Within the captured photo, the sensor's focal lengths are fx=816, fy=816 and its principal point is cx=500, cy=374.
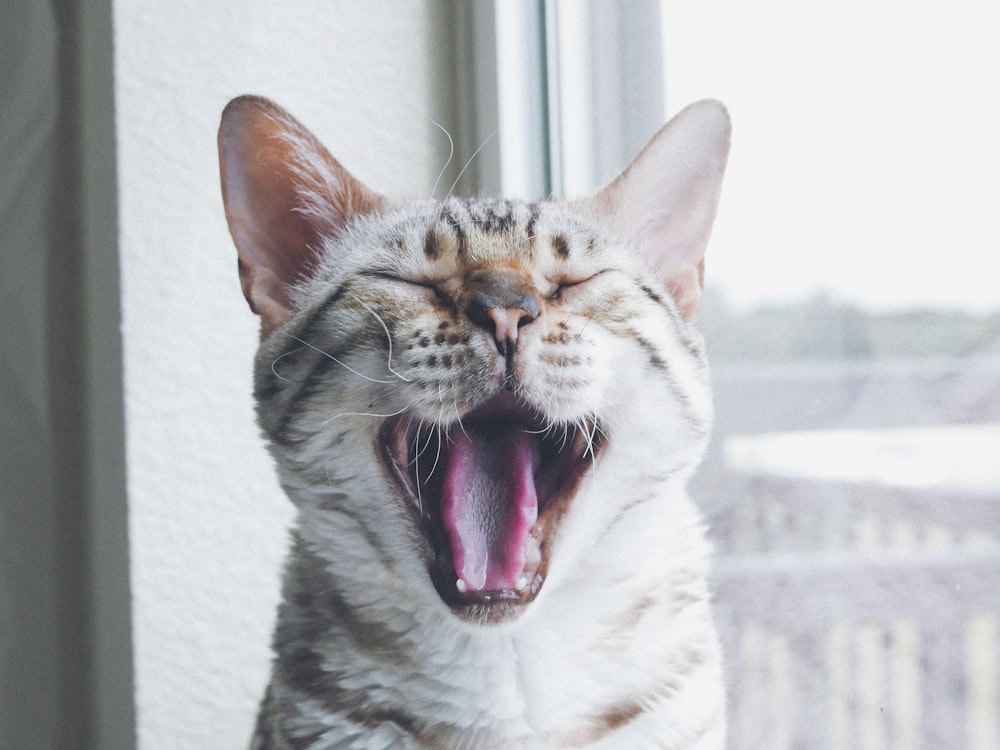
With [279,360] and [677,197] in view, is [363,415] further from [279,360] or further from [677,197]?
[677,197]

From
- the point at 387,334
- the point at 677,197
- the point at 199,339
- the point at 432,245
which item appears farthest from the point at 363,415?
the point at 199,339

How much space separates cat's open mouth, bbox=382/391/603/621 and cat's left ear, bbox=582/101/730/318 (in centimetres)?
22

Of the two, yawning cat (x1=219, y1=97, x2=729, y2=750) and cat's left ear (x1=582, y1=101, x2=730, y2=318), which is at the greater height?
cat's left ear (x1=582, y1=101, x2=730, y2=318)

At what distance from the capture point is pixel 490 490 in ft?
2.03

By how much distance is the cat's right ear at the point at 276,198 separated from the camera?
70 centimetres

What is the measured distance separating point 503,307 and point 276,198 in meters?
0.26

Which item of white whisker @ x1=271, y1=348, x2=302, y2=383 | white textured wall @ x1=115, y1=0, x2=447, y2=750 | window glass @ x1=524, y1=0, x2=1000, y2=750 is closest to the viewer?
window glass @ x1=524, y1=0, x2=1000, y2=750

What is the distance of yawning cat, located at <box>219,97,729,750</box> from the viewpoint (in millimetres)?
602

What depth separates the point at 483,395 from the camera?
590mm

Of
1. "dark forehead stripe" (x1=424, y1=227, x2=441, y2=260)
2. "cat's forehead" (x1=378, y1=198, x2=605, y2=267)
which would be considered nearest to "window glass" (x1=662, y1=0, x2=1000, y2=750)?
"cat's forehead" (x1=378, y1=198, x2=605, y2=267)

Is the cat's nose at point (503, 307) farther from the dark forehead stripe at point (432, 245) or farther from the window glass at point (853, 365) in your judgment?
the window glass at point (853, 365)

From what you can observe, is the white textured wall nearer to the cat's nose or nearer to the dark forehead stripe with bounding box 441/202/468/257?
the dark forehead stripe with bounding box 441/202/468/257

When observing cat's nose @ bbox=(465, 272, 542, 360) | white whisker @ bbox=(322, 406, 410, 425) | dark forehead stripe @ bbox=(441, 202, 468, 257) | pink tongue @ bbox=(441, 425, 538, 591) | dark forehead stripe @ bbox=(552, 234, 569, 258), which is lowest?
pink tongue @ bbox=(441, 425, 538, 591)

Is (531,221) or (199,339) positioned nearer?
(531,221)
